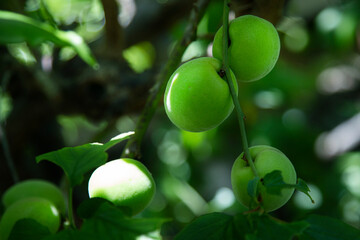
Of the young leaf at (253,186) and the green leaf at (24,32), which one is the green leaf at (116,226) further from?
the green leaf at (24,32)

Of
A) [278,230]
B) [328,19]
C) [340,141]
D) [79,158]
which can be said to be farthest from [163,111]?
[278,230]

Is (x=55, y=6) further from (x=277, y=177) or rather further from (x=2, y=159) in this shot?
(x=277, y=177)

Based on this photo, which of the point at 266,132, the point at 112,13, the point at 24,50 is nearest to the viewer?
the point at 112,13

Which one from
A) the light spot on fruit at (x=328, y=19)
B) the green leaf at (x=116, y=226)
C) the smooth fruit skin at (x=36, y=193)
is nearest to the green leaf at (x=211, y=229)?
the green leaf at (x=116, y=226)

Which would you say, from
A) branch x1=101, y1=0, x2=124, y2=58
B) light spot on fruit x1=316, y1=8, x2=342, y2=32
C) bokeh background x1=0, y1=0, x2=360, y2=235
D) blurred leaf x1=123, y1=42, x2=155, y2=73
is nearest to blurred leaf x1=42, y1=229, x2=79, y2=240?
bokeh background x1=0, y1=0, x2=360, y2=235

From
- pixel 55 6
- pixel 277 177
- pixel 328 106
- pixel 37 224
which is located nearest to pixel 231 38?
pixel 277 177

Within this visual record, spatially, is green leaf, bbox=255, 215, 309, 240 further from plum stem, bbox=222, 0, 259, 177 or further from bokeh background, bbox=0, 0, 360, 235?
bokeh background, bbox=0, 0, 360, 235

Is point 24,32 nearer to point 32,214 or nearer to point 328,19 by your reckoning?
point 32,214
